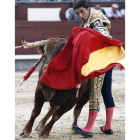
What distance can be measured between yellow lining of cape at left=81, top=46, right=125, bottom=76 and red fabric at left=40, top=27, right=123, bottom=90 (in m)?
0.03

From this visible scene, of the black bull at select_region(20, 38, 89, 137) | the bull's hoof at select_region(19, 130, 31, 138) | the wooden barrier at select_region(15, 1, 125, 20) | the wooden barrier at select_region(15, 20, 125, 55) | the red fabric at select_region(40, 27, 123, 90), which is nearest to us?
the red fabric at select_region(40, 27, 123, 90)

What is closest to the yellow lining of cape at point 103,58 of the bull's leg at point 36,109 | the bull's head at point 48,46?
the bull's head at point 48,46

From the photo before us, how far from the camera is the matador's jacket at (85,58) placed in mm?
2926

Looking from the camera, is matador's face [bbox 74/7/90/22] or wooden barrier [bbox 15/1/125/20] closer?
matador's face [bbox 74/7/90/22]

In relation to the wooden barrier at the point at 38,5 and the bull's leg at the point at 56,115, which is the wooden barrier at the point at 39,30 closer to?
the wooden barrier at the point at 38,5

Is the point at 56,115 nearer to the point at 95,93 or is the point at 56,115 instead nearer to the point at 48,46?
the point at 95,93

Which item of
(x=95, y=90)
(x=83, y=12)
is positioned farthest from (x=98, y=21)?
(x=95, y=90)

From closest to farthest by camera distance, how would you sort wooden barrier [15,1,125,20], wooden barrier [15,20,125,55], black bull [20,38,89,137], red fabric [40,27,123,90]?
1. red fabric [40,27,123,90]
2. black bull [20,38,89,137]
3. wooden barrier [15,1,125,20]
4. wooden barrier [15,20,125,55]

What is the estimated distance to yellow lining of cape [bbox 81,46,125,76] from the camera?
9.62 ft

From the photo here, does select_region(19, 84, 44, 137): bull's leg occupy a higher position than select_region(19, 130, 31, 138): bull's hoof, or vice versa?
select_region(19, 84, 44, 137): bull's leg

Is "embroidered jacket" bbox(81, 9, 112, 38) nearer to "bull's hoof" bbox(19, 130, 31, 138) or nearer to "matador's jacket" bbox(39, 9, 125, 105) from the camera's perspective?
"matador's jacket" bbox(39, 9, 125, 105)

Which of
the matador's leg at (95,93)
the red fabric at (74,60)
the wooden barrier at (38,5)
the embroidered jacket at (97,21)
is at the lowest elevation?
the matador's leg at (95,93)

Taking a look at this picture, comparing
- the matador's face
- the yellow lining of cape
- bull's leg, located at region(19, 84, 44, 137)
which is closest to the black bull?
bull's leg, located at region(19, 84, 44, 137)

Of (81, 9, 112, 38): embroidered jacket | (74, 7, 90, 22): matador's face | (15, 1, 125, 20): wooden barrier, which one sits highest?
(15, 1, 125, 20): wooden barrier
